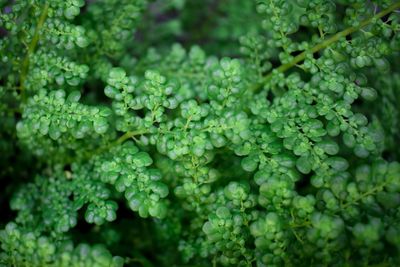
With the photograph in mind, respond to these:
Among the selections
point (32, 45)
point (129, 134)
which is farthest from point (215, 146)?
point (32, 45)

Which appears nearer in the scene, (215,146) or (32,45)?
(215,146)

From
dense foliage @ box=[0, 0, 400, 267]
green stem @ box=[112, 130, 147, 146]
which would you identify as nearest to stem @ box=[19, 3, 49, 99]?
dense foliage @ box=[0, 0, 400, 267]

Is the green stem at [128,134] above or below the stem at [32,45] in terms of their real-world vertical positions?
below

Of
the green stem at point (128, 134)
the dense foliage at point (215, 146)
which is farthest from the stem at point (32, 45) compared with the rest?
the green stem at point (128, 134)

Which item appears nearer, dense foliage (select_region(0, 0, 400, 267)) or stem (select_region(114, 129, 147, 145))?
dense foliage (select_region(0, 0, 400, 267))

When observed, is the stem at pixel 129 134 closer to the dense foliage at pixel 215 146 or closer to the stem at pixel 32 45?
the dense foliage at pixel 215 146

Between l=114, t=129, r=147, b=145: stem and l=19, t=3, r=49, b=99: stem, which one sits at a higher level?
l=19, t=3, r=49, b=99: stem

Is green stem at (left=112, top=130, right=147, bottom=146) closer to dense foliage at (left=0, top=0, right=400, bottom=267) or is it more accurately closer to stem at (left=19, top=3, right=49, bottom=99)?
dense foliage at (left=0, top=0, right=400, bottom=267)

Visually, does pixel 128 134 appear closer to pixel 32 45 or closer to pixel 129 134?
pixel 129 134

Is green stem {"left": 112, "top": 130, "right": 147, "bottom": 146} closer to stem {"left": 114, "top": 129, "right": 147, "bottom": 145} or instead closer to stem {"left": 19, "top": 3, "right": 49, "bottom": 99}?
stem {"left": 114, "top": 129, "right": 147, "bottom": 145}

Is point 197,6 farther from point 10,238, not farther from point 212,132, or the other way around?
point 10,238
